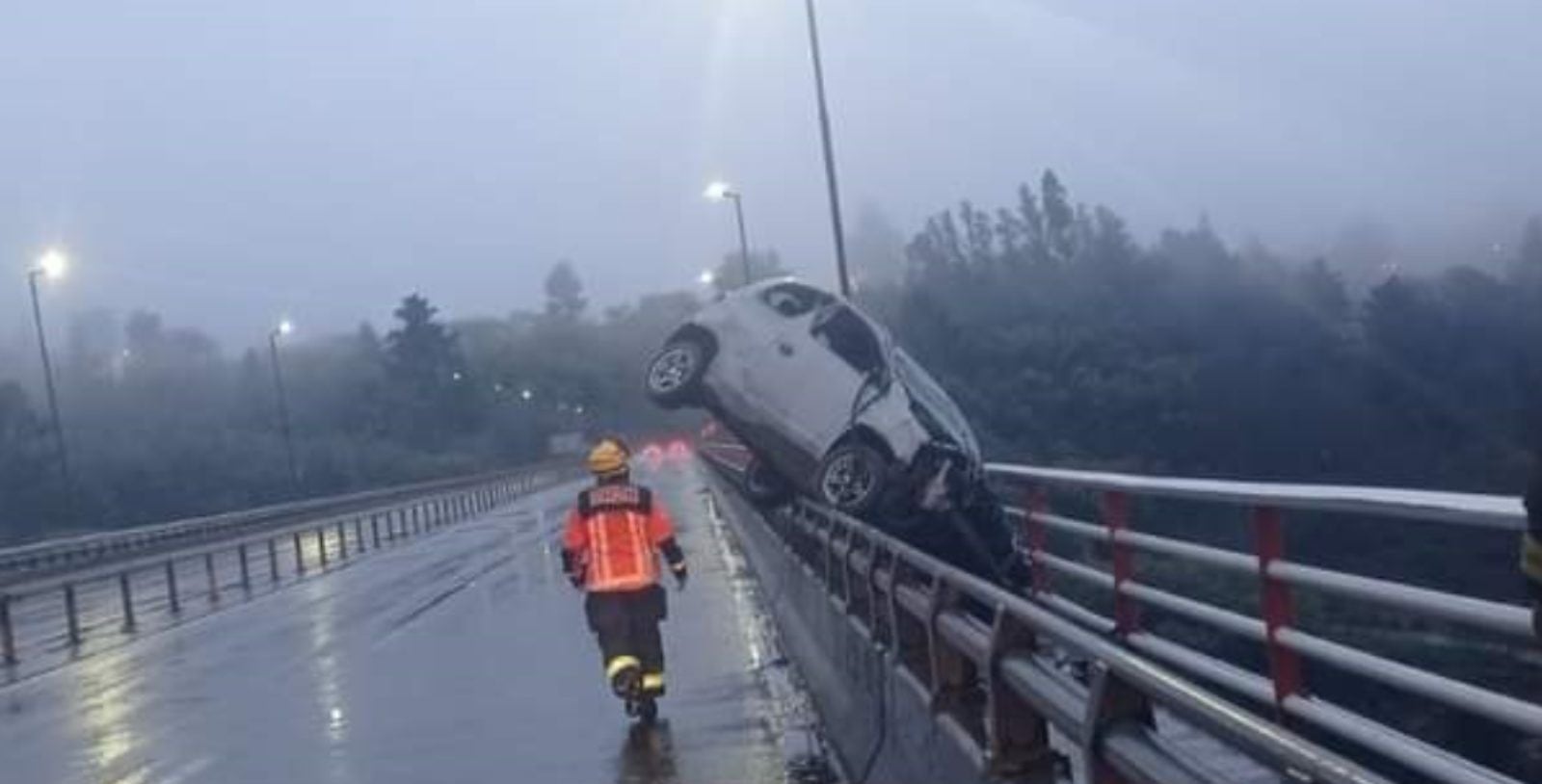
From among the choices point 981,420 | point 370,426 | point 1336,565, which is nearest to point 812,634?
point 1336,565

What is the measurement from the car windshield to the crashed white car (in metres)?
0.02

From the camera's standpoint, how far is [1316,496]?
728 centimetres

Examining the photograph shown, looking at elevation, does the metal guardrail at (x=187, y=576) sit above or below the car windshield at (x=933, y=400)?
below

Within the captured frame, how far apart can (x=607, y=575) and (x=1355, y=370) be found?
12971 mm

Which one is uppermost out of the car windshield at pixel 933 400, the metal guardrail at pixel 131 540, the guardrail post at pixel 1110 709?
the car windshield at pixel 933 400

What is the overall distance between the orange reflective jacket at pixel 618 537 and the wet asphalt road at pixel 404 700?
1039 millimetres

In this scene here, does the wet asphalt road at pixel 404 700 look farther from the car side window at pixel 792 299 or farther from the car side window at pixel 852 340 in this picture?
the car side window at pixel 792 299

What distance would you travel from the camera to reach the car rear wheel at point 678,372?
2152 centimetres

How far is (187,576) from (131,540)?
6.26m

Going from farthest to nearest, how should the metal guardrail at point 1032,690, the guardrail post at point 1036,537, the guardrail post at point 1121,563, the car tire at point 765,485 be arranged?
the car tire at point 765,485, the guardrail post at point 1036,537, the guardrail post at point 1121,563, the metal guardrail at point 1032,690

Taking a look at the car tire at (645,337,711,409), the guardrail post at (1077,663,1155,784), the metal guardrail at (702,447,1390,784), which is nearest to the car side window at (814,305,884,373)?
the car tire at (645,337,711,409)

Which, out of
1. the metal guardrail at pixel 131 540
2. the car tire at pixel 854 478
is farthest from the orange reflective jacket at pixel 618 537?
the metal guardrail at pixel 131 540

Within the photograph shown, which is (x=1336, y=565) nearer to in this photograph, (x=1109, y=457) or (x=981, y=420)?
(x=1109, y=457)

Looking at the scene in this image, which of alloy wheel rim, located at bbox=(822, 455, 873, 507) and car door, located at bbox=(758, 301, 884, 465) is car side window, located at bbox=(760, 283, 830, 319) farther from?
alloy wheel rim, located at bbox=(822, 455, 873, 507)
